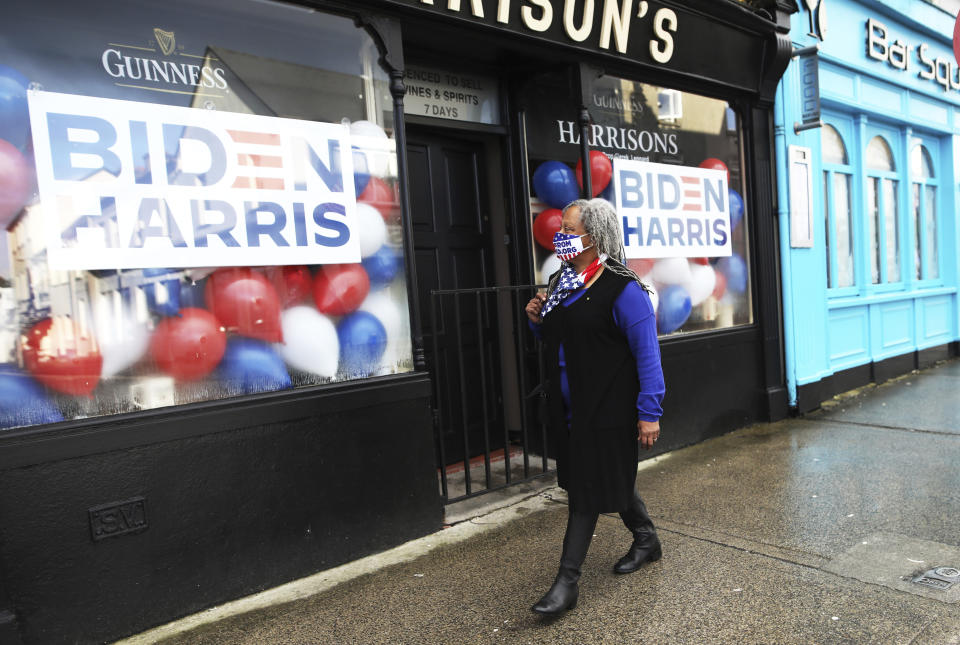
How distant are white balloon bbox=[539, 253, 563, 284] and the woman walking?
2.17 m

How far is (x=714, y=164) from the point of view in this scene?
6176mm

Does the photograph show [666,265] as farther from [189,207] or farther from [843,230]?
[189,207]

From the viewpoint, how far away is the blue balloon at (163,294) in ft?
10.5

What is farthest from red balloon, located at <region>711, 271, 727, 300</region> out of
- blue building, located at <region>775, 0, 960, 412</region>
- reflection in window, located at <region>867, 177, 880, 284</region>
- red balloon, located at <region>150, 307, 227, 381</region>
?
red balloon, located at <region>150, 307, 227, 381</region>

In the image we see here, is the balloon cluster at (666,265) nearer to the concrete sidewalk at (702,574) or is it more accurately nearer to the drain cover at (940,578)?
the concrete sidewalk at (702,574)

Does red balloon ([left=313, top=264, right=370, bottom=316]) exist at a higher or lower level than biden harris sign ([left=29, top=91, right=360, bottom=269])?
lower

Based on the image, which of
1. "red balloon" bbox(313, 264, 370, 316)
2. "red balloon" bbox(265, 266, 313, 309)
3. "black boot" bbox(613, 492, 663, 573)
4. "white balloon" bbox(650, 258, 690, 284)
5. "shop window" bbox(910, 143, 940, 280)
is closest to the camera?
"black boot" bbox(613, 492, 663, 573)

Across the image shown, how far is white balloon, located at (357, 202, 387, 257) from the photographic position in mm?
3865

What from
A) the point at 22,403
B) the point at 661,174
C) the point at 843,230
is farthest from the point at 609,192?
the point at 22,403

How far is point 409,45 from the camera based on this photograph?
4.55m

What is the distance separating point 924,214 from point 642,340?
8.46 metres

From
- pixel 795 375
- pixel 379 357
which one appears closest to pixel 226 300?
pixel 379 357

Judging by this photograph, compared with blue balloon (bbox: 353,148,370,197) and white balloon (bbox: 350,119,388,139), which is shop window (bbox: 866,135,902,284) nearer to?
white balloon (bbox: 350,119,388,139)

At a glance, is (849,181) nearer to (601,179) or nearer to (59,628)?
(601,179)
